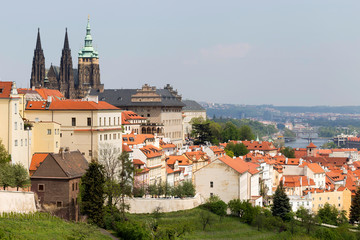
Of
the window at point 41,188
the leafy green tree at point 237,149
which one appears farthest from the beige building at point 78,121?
the leafy green tree at point 237,149

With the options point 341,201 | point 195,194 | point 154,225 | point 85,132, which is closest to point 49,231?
point 154,225

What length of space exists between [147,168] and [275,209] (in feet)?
49.2

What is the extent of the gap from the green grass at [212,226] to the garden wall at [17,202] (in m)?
11.2

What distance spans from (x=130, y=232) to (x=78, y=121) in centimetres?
1588

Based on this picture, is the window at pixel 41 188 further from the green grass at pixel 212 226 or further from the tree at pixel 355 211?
the tree at pixel 355 211

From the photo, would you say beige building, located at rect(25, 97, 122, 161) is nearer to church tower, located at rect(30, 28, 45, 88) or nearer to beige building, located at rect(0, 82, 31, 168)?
beige building, located at rect(0, 82, 31, 168)

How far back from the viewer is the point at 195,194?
8119 centimetres

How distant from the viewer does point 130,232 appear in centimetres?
6188

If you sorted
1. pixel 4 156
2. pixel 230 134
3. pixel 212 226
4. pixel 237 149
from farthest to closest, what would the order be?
pixel 230 134
pixel 237 149
pixel 212 226
pixel 4 156

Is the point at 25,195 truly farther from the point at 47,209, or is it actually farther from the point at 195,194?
the point at 195,194

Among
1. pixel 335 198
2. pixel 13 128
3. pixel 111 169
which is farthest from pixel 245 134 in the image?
pixel 13 128

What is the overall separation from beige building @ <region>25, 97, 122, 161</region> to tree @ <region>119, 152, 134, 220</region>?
9.54 feet

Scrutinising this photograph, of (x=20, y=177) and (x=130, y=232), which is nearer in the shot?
(x=20, y=177)

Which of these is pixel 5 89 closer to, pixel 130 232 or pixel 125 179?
pixel 125 179
